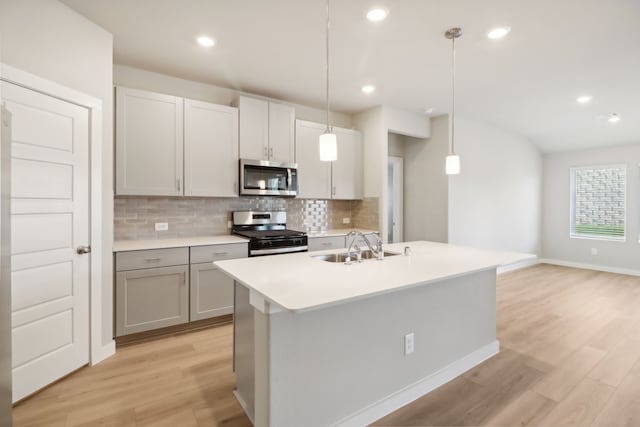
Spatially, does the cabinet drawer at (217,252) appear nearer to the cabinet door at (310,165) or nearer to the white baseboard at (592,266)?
the cabinet door at (310,165)

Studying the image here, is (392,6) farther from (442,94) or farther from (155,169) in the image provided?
(155,169)

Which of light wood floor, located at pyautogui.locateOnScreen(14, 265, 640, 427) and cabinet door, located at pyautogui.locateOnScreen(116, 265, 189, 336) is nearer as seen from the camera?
light wood floor, located at pyautogui.locateOnScreen(14, 265, 640, 427)

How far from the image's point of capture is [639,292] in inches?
181

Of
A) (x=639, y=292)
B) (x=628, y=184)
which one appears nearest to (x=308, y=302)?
(x=639, y=292)

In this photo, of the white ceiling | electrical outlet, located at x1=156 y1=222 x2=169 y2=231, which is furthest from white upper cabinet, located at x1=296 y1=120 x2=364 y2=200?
electrical outlet, located at x1=156 y1=222 x2=169 y2=231

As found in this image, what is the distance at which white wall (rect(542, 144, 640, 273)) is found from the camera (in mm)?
5695

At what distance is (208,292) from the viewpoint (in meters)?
3.17

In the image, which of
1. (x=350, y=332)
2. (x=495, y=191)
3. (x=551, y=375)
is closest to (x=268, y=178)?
(x=350, y=332)

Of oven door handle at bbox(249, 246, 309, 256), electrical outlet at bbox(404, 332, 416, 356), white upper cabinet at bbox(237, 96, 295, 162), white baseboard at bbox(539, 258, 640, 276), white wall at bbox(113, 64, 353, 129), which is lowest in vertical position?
white baseboard at bbox(539, 258, 640, 276)

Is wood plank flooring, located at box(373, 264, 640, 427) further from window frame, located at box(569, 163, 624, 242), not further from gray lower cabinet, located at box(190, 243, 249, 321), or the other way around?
window frame, located at box(569, 163, 624, 242)

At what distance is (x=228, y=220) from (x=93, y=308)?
65.5 inches

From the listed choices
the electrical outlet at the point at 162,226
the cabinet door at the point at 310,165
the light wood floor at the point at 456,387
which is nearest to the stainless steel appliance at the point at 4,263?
the light wood floor at the point at 456,387

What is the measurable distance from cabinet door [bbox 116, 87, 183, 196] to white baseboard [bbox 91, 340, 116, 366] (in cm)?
133

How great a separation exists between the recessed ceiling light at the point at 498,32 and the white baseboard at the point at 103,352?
3978mm
